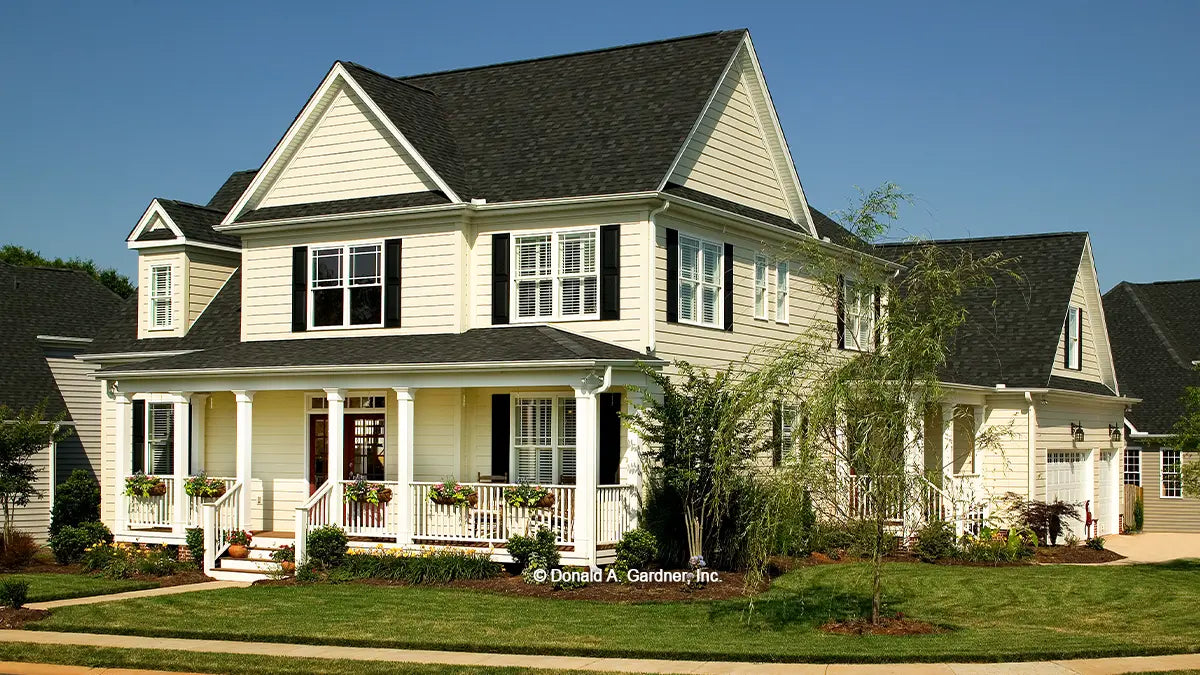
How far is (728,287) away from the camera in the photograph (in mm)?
25578

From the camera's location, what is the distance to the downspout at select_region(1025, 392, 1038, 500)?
3022cm

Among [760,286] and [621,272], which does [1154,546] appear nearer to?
[760,286]

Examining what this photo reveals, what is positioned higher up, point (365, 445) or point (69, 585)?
point (365, 445)

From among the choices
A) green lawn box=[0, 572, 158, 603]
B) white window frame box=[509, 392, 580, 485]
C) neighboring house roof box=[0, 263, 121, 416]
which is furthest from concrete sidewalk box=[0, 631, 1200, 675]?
neighboring house roof box=[0, 263, 121, 416]

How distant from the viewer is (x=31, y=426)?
86.7ft

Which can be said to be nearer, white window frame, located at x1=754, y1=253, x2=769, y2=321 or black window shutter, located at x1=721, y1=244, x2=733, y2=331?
black window shutter, located at x1=721, y1=244, x2=733, y2=331

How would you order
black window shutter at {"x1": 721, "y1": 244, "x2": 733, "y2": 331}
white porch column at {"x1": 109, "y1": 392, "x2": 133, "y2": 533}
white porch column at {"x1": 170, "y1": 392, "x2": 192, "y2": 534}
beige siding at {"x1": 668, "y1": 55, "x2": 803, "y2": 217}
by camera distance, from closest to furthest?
1. white porch column at {"x1": 170, "y1": 392, "x2": 192, "y2": 534}
2. beige siding at {"x1": 668, "y1": 55, "x2": 803, "y2": 217}
3. black window shutter at {"x1": 721, "y1": 244, "x2": 733, "y2": 331}
4. white porch column at {"x1": 109, "y1": 392, "x2": 133, "y2": 533}

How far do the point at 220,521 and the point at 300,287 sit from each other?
482 centimetres

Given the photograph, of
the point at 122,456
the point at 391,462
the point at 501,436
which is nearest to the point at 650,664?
the point at 501,436

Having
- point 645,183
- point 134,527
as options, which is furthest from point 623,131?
point 134,527

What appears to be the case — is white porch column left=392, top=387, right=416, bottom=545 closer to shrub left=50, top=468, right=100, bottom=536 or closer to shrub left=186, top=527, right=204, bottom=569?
shrub left=186, top=527, right=204, bottom=569

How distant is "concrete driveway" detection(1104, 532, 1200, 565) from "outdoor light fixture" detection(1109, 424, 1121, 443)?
254cm

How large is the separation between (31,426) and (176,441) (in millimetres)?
3257

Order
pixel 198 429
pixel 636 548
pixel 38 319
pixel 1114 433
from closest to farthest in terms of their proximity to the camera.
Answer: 1. pixel 636 548
2. pixel 198 429
3. pixel 38 319
4. pixel 1114 433
